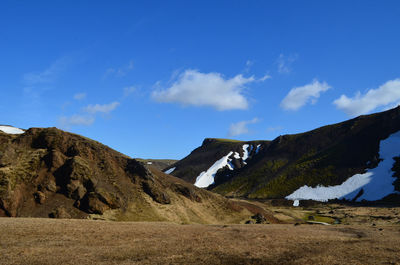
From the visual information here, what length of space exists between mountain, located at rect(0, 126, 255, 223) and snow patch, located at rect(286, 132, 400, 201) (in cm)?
6953

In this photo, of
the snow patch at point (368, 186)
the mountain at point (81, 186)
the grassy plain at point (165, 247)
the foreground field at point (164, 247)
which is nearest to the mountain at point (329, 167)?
the snow patch at point (368, 186)

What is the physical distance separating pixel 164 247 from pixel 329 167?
130427 mm

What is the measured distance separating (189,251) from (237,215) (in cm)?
4544

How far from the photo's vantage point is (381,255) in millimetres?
25828

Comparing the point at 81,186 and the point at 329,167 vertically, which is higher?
the point at 329,167

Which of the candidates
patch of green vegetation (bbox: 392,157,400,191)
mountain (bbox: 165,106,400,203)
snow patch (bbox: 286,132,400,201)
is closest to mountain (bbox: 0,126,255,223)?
snow patch (bbox: 286,132,400,201)

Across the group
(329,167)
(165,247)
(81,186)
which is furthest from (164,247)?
(329,167)

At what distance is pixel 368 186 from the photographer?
119438 mm

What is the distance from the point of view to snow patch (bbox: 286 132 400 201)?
375 feet

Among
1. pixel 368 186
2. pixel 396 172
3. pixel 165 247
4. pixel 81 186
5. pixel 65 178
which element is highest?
pixel 396 172

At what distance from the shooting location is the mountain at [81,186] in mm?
44875

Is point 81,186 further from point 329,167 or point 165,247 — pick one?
point 329,167

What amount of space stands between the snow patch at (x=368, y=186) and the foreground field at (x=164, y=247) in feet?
301

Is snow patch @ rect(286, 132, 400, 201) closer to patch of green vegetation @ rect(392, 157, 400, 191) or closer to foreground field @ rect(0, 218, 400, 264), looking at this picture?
patch of green vegetation @ rect(392, 157, 400, 191)
